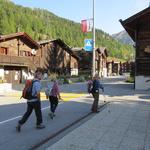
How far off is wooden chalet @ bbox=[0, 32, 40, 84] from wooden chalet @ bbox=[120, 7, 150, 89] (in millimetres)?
19694

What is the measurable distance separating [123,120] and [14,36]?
130ft

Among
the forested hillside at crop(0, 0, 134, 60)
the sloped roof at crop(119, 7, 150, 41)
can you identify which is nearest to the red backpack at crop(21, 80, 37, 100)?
the sloped roof at crop(119, 7, 150, 41)

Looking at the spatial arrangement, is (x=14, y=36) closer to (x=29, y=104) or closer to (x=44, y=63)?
(x=44, y=63)

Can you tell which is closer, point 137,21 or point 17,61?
point 137,21

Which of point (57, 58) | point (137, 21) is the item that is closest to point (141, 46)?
point (137, 21)

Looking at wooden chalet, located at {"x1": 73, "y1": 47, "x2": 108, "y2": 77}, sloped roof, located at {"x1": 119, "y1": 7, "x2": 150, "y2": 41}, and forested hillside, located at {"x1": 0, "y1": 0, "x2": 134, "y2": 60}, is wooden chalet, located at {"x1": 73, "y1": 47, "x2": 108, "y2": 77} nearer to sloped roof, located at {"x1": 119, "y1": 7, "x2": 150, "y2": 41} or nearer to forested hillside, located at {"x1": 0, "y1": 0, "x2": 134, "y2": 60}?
forested hillside, located at {"x1": 0, "y1": 0, "x2": 134, "y2": 60}

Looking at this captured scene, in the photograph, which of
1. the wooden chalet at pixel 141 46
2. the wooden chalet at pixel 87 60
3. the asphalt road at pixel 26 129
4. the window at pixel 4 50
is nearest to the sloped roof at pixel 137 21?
the wooden chalet at pixel 141 46

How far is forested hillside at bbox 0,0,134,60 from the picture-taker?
101 meters

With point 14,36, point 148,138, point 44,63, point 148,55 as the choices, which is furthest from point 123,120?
point 44,63

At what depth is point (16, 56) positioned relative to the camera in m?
49.7

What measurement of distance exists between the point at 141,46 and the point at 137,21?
6.87 ft

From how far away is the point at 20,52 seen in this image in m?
53.7

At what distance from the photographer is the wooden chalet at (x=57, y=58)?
2504 inches

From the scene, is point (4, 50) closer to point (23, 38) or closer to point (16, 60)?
point (16, 60)
